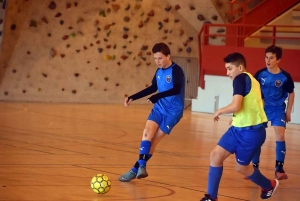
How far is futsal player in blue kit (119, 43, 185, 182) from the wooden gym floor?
1.00ft

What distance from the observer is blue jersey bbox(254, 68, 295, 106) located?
6.52 m

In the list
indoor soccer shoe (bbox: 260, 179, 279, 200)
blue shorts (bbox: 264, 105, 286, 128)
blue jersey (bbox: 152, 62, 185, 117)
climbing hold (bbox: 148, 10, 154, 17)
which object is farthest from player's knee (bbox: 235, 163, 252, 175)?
A: climbing hold (bbox: 148, 10, 154, 17)

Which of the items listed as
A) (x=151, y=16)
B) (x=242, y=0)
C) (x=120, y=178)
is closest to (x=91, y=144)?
(x=120, y=178)

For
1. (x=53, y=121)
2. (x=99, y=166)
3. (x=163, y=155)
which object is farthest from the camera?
(x=53, y=121)

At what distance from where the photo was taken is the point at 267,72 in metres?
6.57

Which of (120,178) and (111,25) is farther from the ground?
(111,25)

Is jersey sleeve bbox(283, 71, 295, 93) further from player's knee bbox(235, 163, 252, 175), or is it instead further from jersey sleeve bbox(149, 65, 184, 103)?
player's knee bbox(235, 163, 252, 175)

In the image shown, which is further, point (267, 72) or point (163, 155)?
point (163, 155)

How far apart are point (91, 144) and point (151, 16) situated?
6.99 metres

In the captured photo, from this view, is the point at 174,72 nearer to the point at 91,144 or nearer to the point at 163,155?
the point at 163,155

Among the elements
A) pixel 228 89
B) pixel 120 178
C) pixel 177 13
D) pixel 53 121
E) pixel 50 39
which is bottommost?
pixel 120 178

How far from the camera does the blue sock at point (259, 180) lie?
201 inches

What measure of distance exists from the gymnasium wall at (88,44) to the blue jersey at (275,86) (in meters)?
7.65

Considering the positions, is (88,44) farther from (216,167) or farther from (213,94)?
(216,167)
